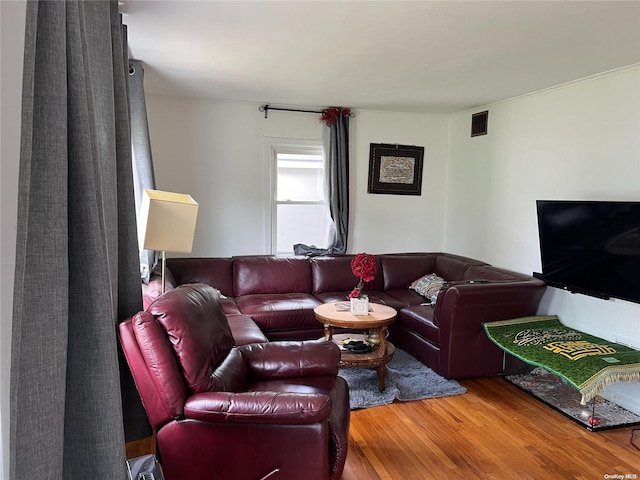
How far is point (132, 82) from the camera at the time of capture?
10.3 ft

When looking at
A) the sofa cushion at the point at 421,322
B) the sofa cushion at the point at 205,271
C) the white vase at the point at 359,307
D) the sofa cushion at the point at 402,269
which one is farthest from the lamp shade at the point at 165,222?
the sofa cushion at the point at 402,269

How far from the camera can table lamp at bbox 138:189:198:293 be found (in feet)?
7.33

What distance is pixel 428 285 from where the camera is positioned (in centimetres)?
459

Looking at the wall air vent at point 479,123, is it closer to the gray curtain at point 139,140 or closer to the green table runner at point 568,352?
the green table runner at point 568,352

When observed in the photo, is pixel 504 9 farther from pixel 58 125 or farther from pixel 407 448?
pixel 407 448

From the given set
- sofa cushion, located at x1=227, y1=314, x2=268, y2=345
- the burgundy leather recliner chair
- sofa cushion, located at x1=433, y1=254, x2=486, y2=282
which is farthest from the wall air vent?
the burgundy leather recliner chair

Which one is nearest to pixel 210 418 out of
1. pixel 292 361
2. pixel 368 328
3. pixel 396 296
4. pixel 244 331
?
pixel 292 361

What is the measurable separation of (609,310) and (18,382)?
11.9 ft

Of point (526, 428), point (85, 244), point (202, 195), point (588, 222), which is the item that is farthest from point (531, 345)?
point (202, 195)

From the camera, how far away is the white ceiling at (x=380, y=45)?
2238 mm

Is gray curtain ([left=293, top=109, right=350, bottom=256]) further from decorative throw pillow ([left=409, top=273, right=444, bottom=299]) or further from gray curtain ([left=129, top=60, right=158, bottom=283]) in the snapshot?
gray curtain ([left=129, top=60, right=158, bottom=283])

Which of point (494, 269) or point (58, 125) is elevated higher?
point (58, 125)

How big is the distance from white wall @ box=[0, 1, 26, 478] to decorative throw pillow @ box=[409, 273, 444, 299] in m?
3.84

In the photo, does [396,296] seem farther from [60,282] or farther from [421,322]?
[60,282]
